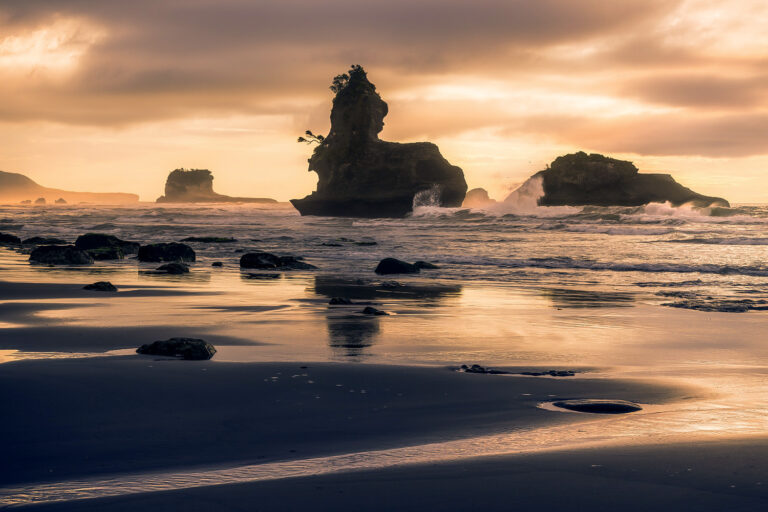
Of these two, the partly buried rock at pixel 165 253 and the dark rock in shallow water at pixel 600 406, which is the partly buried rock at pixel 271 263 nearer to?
the partly buried rock at pixel 165 253

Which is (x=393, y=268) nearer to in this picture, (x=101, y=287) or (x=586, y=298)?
(x=586, y=298)

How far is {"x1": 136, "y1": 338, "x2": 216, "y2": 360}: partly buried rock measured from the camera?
5.80 m

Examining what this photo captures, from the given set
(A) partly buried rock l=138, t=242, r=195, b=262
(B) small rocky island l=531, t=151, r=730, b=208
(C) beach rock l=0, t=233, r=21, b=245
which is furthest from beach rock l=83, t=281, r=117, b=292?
(B) small rocky island l=531, t=151, r=730, b=208

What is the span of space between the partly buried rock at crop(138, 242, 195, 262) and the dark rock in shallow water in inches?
657

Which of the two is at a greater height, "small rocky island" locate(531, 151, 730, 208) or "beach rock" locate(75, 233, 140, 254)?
"small rocky island" locate(531, 151, 730, 208)

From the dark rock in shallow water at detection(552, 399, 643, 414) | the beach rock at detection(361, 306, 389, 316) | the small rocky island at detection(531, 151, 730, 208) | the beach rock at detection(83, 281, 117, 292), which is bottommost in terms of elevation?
the beach rock at detection(83, 281, 117, 292)

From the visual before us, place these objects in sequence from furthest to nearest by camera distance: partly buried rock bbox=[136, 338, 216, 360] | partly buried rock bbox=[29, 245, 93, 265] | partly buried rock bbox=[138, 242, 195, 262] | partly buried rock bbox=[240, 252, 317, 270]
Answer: partly buried rock bbox=[138, 242, 195, 262], partly buried rock bbox=[29, 245, 93, 265], partly buried rock bbox=[240, 252, 317, 270], partly buried rock bbox=[136, 338, 216, 360]

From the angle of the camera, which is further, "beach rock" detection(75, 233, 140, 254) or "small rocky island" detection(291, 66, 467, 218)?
"small rocky island" detection(291, 66, 467, 218)

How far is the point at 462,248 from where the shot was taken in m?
24.8

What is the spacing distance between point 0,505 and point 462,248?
22536 millimetres

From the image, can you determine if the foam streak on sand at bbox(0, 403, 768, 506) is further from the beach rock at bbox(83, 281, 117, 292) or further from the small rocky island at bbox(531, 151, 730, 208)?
the small rocky island at bbox(531, 151, 730, 208)

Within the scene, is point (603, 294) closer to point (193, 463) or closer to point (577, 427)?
point (577, 427)

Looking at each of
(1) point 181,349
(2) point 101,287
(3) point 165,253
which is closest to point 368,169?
(3) point 165,253

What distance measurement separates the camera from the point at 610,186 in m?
82.8
